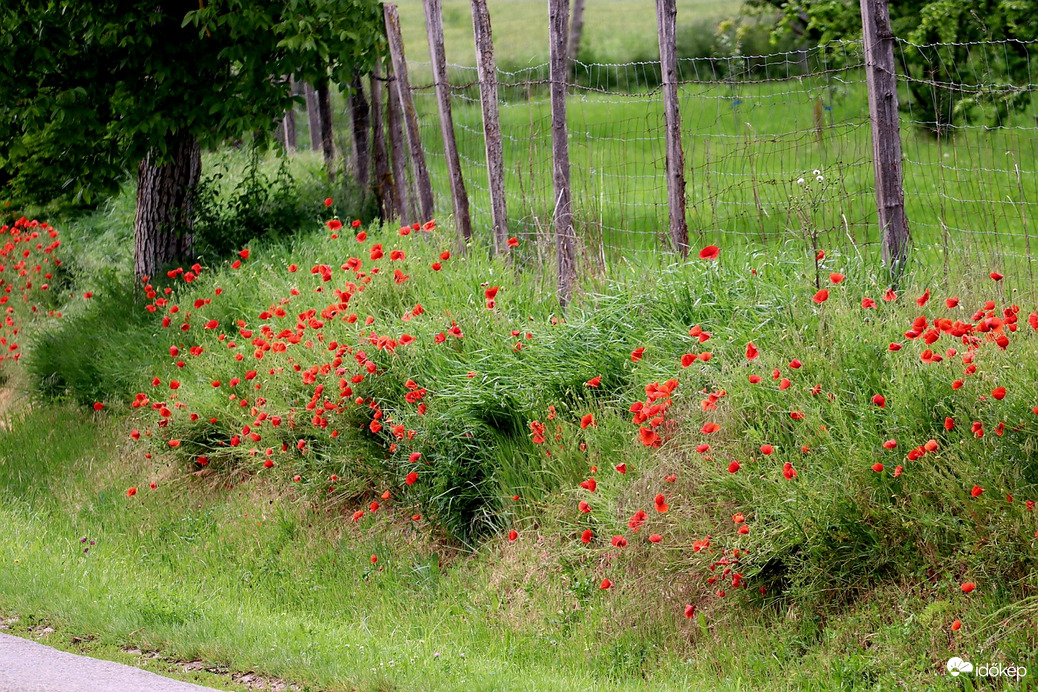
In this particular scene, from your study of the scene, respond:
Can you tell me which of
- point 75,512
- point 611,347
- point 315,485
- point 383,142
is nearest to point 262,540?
point 315,485

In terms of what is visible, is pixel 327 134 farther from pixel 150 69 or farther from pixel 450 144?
pixel 450 144

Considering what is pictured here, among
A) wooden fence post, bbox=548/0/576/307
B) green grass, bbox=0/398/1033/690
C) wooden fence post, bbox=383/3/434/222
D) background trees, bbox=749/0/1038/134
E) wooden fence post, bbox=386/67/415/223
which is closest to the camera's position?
green grass, bbox=0/398/1033/690

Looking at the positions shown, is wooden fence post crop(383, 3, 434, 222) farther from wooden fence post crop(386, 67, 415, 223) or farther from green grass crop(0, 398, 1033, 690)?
green grass crop(0, 398, 1033, 690)

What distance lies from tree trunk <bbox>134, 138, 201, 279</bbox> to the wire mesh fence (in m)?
2.52

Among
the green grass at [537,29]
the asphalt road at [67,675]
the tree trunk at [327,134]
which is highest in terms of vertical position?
the green grass at [537,29]

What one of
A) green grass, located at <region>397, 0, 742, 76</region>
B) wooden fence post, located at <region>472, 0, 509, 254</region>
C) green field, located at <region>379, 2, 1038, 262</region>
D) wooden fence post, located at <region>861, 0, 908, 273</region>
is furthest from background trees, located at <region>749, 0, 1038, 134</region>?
green grass, located at <region>397, 0, 742, 76</region>

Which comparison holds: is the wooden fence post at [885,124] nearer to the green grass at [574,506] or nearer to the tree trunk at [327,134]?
the green grass at [574,506]

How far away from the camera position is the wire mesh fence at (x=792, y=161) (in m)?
5.83

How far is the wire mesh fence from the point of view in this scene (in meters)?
5.83

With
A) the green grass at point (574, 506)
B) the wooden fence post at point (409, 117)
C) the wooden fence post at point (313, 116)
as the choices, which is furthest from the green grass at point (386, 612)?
the wooden fence post at point (313, 116)

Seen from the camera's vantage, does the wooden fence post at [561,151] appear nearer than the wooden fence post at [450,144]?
Yes

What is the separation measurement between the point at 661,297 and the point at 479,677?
8.28ft

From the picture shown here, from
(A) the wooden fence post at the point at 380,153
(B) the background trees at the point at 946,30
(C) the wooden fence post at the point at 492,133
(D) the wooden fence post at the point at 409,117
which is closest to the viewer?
(C) the wooden fence post at the point at 492,133

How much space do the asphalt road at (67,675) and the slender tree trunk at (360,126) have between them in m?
6.47
